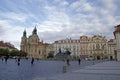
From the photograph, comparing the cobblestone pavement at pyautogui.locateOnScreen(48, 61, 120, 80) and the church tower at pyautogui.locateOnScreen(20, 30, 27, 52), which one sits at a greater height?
the church tower at pyautogui.locateOnScreen(20, 30, 27, 52)

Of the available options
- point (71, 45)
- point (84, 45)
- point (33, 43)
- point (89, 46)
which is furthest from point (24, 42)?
point (89, 46)

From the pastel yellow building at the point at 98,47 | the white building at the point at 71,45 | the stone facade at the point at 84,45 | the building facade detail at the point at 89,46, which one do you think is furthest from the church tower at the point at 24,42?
the pastel yellow building at the point at 98,47

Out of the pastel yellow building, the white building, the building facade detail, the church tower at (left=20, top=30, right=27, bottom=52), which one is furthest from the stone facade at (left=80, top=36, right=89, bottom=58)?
the church tower at (left=20, top=30, right=27, bottom=52)

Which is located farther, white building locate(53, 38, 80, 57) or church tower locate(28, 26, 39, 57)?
church tower locate(28, 26, 39, 57)

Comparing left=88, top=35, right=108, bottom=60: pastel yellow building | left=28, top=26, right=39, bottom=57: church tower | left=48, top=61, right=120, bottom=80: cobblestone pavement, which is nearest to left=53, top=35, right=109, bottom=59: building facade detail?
left=88, top=35, right=108, bottom=60: pastel yellow building

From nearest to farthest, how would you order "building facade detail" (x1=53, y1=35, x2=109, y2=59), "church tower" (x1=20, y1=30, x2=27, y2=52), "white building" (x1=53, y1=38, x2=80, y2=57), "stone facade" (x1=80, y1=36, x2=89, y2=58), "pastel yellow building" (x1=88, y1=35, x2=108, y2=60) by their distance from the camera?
"pastel yellow building" (x1=88, y1=35, x2=108, y2=60) → "building facade detail" (x1=53, y1=35, x2=109, y2=59) → "stone facade" (x1=80, y1=36, x2=89, y2=58) → "white building" (x1=53, y1=38, x2=80, y2=57) → "church tower" (x1=20, y1=30, x2=27, y2=52)

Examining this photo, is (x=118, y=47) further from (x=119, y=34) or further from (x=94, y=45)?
(x=94, y=45)

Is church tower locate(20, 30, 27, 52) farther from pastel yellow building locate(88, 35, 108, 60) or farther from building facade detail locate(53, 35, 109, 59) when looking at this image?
pastel yellow building locate(88, 35, 108, 60)

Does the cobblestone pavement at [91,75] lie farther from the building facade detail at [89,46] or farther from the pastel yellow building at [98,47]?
the pastel yellow building at [98,47]

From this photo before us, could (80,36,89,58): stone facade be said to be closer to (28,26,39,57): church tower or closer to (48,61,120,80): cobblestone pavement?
(28,26,39,57): church tower

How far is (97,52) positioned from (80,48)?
43.7ft

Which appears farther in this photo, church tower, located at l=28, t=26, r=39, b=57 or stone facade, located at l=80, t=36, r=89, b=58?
church tower, located at l=28, t=26, r=39, b=57

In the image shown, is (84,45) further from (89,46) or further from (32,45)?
(32,45)

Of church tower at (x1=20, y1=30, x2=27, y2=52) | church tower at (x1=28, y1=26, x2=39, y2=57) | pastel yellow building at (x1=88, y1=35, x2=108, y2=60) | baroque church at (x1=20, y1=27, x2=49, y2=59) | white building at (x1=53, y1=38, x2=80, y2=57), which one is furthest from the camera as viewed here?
church tower at (x1=20, y1=30, x2=27, y2=52)
